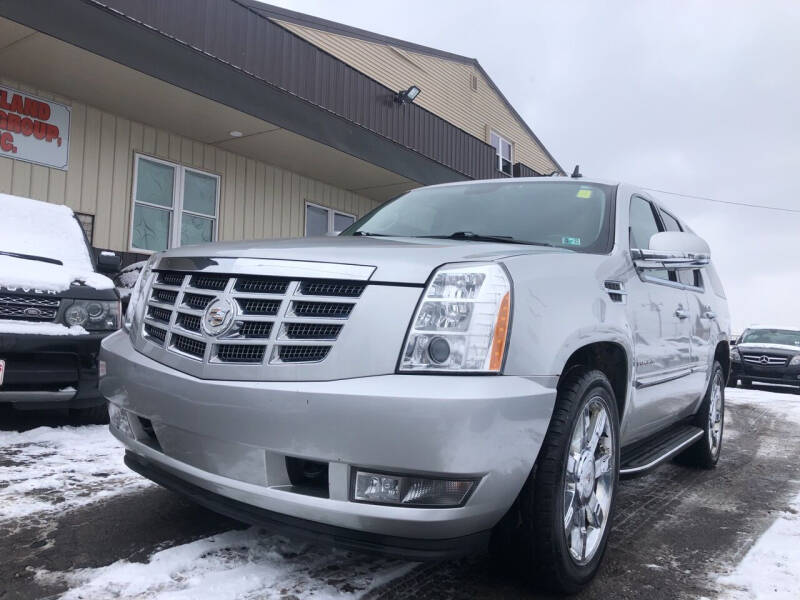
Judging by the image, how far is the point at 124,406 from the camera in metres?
2.57

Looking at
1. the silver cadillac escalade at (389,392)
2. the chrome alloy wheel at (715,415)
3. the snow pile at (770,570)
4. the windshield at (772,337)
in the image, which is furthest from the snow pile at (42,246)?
the windshield at (772,337)

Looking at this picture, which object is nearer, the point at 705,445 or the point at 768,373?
the point at 705,445

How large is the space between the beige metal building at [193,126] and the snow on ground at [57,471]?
13.7 ft

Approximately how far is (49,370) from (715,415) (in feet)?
15.8

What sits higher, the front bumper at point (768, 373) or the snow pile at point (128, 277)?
the snow pile at point (128, 277)

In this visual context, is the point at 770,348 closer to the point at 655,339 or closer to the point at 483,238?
the point at 655,339

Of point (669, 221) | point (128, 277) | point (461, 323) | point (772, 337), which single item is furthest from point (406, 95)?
point (772, 337)

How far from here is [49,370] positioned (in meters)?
4.21

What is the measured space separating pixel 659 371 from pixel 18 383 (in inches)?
150

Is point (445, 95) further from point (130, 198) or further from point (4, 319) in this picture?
point (4, 319)

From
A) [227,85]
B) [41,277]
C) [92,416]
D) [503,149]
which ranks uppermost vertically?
[503,149]

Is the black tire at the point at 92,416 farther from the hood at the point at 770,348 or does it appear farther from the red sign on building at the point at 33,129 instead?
the hood at the point at 770,348

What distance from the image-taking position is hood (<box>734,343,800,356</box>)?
561 inches

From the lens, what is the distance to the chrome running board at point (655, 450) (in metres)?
2.99
